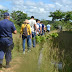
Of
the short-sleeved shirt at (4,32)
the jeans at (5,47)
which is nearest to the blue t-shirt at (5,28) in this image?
the short-sleeved shirt at (4,32)

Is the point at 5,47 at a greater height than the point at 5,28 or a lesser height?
lesser

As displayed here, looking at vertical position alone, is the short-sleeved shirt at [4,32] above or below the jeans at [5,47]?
above

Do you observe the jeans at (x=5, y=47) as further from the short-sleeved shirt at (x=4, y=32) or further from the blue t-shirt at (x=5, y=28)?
the blue t-shirt at (x=5, y=28)

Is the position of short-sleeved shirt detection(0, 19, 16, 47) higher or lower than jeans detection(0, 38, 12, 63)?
higher

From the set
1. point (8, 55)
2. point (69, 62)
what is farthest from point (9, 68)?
point (69, 62)

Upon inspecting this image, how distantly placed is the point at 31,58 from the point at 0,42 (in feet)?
3.47

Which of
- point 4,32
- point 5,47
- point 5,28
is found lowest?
point 5,47

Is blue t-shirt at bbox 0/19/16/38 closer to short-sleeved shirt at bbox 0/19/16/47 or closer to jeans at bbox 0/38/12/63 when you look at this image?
short-sleeved shirt at bbox 0/19/16/47

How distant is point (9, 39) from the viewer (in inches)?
207

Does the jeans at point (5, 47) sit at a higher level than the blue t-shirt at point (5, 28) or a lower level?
lower

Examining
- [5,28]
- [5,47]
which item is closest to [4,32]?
[5,28]

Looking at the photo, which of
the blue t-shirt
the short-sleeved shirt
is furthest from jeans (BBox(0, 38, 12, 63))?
the blue t-shirt

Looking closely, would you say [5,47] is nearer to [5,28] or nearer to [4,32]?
[4,32]

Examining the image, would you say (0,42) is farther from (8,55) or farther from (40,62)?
(40,62)
